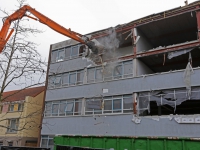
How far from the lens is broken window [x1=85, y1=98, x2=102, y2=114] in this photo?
20.2 metres

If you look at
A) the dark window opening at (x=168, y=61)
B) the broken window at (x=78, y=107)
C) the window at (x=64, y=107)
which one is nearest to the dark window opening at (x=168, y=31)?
the dark window opening at (x=168, y=61)

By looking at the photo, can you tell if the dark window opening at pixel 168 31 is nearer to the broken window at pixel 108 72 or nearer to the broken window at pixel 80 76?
the broken window at pixel 108 72

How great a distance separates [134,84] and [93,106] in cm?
443

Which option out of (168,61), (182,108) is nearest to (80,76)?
(168,61)

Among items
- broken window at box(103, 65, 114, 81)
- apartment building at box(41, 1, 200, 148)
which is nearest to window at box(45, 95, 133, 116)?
apartment building at box(41, 1, 200, 148)

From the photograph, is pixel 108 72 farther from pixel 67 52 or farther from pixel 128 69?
pixel 67 52

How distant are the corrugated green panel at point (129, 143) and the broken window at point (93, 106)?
7058mm

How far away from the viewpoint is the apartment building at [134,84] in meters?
16.4

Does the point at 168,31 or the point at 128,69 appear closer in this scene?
the point at 128,69

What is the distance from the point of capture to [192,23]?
19.4 meters

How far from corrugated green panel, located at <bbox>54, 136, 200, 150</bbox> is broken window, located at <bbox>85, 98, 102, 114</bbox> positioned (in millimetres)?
7058

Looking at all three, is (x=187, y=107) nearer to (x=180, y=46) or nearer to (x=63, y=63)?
(x=180, y=46)

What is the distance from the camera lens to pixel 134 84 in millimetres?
18609

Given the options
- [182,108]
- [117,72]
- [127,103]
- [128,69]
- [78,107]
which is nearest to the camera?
[127,103]
